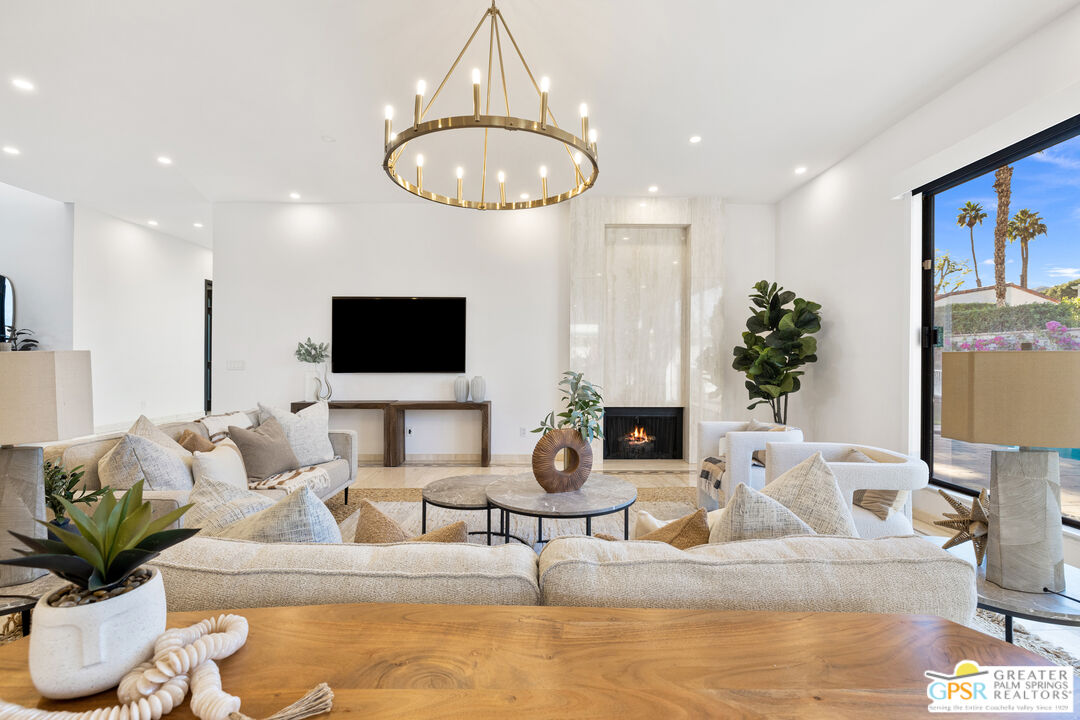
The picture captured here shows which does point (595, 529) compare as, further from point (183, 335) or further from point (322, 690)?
point (183, 335)

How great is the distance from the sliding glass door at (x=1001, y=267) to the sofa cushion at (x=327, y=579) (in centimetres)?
258

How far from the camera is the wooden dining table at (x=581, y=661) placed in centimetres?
60

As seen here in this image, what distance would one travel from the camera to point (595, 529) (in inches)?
127

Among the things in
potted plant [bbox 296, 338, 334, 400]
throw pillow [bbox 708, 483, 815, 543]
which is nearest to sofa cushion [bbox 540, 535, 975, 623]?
throw pillow [bbox 708, 483, 815, 543]

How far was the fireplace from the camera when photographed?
5465mm

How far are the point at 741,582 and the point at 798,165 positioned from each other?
4.56 meters

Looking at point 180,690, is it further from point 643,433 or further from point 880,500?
point 643,433

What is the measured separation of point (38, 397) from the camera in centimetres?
127

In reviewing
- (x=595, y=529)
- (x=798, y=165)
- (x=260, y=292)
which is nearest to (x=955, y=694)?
(x=595, y=529)

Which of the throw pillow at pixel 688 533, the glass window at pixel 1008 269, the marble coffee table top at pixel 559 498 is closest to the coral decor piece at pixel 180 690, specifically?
the throw pillow at pixel 688 533

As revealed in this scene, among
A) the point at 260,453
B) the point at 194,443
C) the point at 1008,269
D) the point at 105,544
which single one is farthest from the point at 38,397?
the point at 1008,269

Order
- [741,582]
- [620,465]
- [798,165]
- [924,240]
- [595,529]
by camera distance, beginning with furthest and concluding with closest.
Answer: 1. [620,465]
2. [798,165]
3. [924,240]
4. [595,529]
5. [741,582]

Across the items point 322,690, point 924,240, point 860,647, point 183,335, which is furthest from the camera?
point 183,335

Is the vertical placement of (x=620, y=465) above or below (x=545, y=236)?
below
